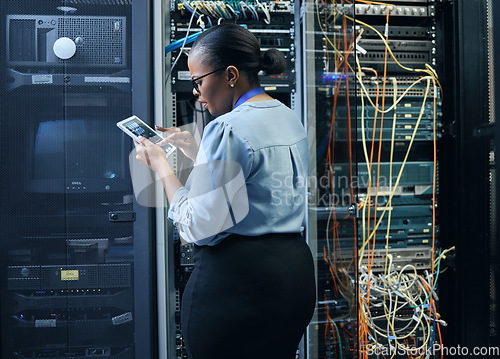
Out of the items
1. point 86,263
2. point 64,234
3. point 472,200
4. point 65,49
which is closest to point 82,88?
point 65,49

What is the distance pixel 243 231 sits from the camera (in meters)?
0.89

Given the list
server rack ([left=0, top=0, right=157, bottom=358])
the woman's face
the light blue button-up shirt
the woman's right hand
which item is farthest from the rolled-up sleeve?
server rack ([left=0, top=0, right=157, bottom=358])

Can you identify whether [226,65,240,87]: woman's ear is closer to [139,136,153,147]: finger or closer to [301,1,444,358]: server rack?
[139,136,153,147]: finger

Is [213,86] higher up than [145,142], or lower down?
higher up

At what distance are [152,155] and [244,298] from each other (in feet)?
1.70

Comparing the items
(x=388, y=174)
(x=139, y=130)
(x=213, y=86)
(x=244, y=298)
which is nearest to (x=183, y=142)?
(x=139, y=130)

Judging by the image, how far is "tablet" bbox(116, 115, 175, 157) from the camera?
4.04ft

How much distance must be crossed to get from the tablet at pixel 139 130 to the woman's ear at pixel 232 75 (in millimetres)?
363

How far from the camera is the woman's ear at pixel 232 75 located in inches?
38.5

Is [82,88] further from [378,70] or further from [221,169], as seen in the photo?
[378,70]

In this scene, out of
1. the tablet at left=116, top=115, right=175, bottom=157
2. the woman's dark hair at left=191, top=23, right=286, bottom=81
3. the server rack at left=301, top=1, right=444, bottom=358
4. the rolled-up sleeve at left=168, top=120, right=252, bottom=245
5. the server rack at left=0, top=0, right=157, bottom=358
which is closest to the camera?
the rolled-up sleeve at left=168, top=120, right=252, bottom=245

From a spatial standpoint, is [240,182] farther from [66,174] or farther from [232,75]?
[66,174]

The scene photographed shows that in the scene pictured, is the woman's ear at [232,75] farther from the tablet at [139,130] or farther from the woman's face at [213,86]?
the tablet at [139,130]

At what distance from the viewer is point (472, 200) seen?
1.58 meters
